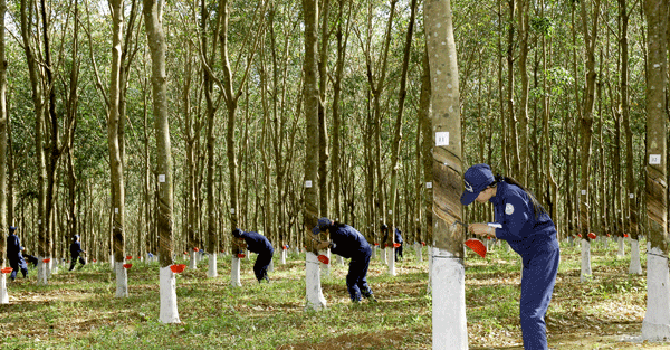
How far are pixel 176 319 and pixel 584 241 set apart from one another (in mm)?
9067

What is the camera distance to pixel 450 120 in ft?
16.7

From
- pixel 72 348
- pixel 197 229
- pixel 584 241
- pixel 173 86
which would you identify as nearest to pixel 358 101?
pixel 173 86

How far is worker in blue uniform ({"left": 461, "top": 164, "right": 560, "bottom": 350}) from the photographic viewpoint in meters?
4.84

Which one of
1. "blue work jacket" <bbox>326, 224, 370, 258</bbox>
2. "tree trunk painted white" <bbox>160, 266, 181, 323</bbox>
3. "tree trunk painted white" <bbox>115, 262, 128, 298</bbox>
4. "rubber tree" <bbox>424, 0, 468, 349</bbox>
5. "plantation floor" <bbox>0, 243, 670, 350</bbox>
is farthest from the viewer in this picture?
"tree trunk painted white" <bbox>115, 262, 128, 298</bbox>

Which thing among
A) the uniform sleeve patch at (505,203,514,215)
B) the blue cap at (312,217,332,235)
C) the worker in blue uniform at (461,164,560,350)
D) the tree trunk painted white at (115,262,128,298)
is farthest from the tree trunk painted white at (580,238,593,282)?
the tree trunk painted white at (115,262,128,298)

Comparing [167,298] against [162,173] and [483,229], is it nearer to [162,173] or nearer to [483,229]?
[162,173]

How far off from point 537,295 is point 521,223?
0.68 m

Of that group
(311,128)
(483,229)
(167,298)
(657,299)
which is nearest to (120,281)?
(167,298)

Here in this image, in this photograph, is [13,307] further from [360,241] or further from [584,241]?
[584,241]

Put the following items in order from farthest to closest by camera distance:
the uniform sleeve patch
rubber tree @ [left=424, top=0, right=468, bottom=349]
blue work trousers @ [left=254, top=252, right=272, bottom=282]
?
blue work trousers @ [left=254, top=252, right=272, bottom=282] → rubber tree @ [left=424, top=0, right=468, bottom=349] → the uniform sleeve patch

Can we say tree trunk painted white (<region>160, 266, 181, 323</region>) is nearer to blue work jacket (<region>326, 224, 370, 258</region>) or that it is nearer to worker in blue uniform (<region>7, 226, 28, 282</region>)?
blue work jacket (<region>326, 224, 370, 258</region>)

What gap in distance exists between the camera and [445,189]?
16.6ft

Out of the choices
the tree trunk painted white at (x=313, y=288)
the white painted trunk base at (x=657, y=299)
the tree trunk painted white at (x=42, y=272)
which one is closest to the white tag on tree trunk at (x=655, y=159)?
the white painted trunk base at (x=657, y=299)

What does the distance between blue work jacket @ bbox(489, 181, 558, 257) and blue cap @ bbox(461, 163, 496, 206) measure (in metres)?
0.16
